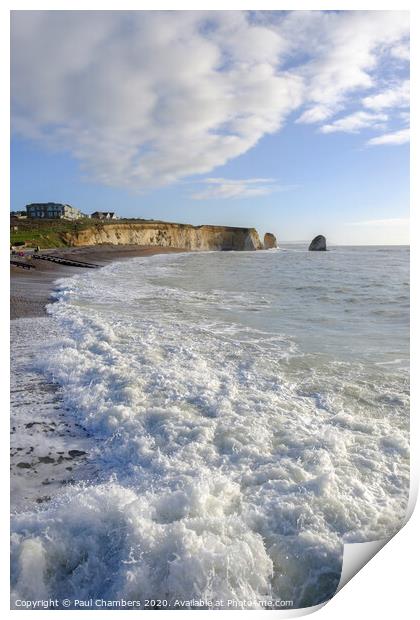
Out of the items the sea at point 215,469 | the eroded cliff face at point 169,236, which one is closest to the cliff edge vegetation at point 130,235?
the eroded cliff face at point 169,236

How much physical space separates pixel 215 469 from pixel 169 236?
60.6 meters

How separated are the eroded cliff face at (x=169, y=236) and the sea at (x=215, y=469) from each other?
120ft

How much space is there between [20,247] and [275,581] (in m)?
27.1

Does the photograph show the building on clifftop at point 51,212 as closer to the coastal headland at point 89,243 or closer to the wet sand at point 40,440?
the coastal headland at point 89,243

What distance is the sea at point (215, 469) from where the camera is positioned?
2277 millimetres

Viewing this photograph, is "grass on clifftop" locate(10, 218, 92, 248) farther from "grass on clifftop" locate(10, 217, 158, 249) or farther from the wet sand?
the wet sand

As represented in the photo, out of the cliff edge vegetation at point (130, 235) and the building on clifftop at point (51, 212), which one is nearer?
the cliff edge vegetation at point (130, 235)

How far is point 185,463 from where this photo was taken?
3.09 meters

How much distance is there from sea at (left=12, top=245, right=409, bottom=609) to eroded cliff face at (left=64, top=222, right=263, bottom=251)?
1445 inches

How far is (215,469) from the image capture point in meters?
3.05

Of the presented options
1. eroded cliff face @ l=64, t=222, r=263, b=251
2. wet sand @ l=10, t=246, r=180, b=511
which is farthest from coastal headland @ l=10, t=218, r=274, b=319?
wet sand @ l=10, t=246, r=180, b=511

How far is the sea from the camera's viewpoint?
228cm
